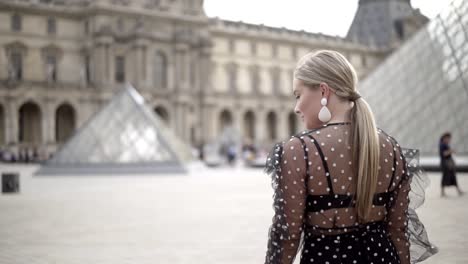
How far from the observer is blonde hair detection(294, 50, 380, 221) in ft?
7.72

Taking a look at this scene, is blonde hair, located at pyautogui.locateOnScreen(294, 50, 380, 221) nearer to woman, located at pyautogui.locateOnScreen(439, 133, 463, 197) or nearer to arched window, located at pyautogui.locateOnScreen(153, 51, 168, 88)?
woman, located at pyautogui.locateOnScreen(439, 133, 463, 197)

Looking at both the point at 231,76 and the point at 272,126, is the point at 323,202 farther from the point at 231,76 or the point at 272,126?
the point at 272,126

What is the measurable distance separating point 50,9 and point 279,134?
2650 centimetres

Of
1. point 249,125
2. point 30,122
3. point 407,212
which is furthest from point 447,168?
point 249,125

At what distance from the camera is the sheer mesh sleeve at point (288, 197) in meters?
2.34

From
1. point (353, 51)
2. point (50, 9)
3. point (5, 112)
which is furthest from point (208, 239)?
point (353, 51)

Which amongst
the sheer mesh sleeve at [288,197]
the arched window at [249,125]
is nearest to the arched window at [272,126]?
the arched window at [249,125]

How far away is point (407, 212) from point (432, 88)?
822 inches

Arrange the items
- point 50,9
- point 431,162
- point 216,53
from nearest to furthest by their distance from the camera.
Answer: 1. point 431,162
2. point 50,9
3. point 216,53

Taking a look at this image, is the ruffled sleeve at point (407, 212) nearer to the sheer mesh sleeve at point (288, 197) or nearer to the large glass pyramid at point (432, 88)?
Answer: the sheer mesh sleeve at point (288, 197)

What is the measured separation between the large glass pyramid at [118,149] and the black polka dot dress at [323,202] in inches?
871

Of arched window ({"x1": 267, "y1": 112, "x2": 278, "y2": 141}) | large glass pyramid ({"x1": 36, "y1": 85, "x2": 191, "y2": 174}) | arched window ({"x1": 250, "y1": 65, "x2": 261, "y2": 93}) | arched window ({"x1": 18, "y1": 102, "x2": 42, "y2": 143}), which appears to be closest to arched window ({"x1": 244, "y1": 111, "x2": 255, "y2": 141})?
arched window ({"x1": 267, "y1": 112, "x2": 278, "y2": 141})

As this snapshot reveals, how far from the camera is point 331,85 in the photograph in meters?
2.43

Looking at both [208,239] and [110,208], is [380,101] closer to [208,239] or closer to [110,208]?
[110,208]
